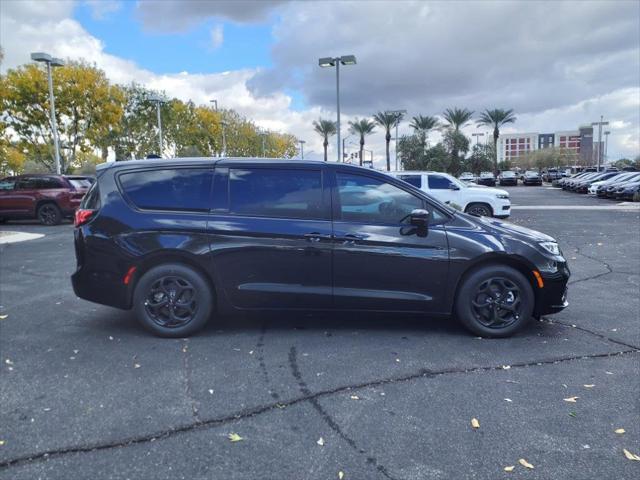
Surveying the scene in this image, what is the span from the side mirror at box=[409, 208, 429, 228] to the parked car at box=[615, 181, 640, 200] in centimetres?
2671

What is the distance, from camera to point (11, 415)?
3336 millimetres

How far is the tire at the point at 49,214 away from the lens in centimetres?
1700

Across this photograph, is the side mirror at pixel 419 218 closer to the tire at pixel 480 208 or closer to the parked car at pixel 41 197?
the tire at pixel 480 208

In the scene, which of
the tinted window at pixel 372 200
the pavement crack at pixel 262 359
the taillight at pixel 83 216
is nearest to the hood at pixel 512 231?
the tinted window at pixel 372 200

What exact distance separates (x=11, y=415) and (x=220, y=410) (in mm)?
1366

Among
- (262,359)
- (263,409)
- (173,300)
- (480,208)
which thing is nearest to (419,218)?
(262,359)

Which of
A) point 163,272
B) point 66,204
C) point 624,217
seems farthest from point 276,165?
point 624,217

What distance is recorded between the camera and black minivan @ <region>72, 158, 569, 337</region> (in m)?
4.71

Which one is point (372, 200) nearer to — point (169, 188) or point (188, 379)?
point (169, 188)

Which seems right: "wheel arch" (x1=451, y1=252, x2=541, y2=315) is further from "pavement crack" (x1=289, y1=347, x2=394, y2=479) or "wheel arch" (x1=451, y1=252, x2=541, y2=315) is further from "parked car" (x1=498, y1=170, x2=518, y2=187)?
"parked car" (x1=498, y1=170, x2=518, y2=187)

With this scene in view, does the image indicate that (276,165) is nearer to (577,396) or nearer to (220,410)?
(220,410)

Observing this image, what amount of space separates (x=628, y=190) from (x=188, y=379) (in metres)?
28.9

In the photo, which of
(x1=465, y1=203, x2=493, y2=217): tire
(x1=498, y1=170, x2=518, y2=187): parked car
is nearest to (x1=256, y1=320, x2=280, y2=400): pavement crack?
(x1=465, y1=203, x2=493, y2=217): tire

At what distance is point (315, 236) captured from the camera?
4.68 meters
